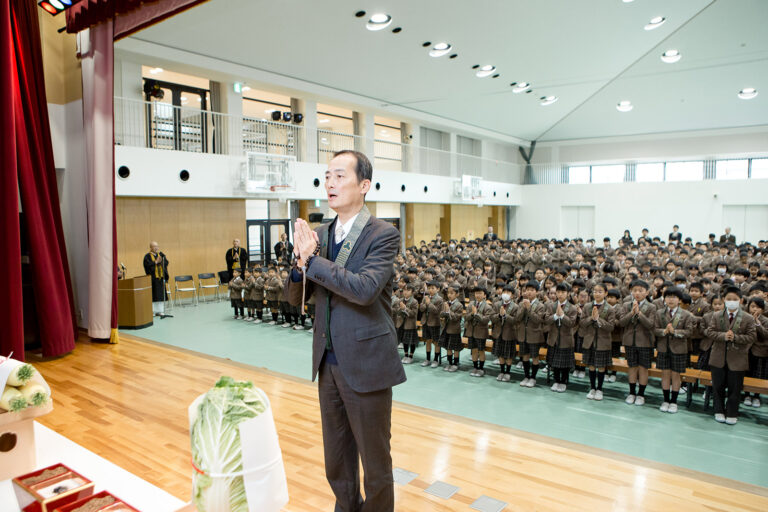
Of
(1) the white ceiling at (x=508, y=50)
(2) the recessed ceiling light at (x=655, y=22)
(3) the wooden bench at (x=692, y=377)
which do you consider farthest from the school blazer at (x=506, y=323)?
(2) the recessed ceiling light at (x=655, y=22)

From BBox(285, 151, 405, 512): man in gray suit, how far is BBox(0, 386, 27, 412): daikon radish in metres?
1.02

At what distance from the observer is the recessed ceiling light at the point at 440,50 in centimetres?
1213

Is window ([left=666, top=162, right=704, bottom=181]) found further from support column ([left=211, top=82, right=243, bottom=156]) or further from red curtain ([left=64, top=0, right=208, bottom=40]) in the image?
red curtain ([left=64, top=0, right=208, bottom=40])

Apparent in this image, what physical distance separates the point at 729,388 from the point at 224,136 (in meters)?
11.7

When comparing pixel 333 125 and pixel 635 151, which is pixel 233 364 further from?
pixel 635 151

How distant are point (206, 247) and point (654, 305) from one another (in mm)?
10810

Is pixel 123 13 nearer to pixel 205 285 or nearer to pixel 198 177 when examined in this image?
pixel 198 177

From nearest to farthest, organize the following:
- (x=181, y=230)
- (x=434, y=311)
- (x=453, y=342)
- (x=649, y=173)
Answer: (x=453, y=342)
(x=434, y=311)
(x=181, y=230)
(x=649, y=173)

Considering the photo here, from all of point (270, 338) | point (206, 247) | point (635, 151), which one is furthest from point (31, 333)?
point (635, 151)

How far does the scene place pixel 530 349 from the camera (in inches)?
264

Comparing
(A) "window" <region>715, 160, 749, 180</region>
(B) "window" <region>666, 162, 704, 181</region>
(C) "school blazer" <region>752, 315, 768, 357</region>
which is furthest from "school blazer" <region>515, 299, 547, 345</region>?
(B) "window" <region>666, 162, 704, 181</region>

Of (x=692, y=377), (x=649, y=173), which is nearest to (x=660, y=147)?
(x=649, y=173)

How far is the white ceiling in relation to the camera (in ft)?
34.0

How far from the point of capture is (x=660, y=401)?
19.8 ft
